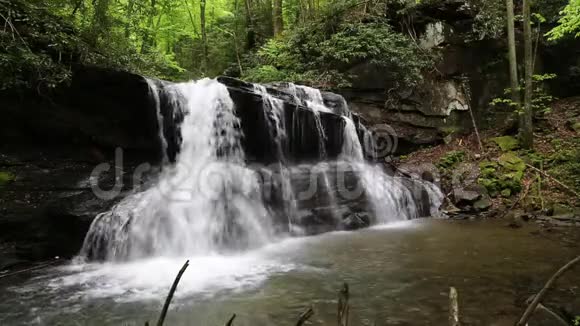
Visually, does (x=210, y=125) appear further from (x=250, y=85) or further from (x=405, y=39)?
(x=405, y=39)

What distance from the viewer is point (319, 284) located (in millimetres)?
5695

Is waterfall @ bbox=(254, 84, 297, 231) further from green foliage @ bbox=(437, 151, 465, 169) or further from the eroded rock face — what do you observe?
green foliage @ bbox=(437, 151, 465, 169)

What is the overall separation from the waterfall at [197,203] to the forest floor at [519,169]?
18.0ft

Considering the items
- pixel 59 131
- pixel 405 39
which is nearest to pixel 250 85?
pixel 59 131

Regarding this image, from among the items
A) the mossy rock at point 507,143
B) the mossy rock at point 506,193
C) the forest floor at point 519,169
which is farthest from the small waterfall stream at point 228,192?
the mossy rock at point 507,143

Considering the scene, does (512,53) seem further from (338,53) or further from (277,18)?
(277,18)

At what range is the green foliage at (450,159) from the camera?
1255 cm

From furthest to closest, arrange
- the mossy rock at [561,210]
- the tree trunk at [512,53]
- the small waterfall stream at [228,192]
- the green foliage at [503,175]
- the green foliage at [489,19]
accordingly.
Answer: the green foliage at [489,19] < the tree trunk at [512,53] < the green foliage at [503,175] < the mossy rock at [561,210] < the small waterfall stream at [228,192]

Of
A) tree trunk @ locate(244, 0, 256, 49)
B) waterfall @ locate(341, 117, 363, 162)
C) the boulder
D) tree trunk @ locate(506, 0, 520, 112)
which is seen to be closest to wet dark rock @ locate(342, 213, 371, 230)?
waterfall @ locate(341, 117, 363, 162)

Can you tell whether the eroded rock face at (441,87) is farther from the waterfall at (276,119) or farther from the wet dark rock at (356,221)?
the wet dark rock at (356,221)

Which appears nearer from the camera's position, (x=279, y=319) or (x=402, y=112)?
(x=279, y=319)

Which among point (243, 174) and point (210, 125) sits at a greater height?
point (210, 125)

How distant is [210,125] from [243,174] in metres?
1.72

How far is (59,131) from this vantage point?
8695 millimetres
